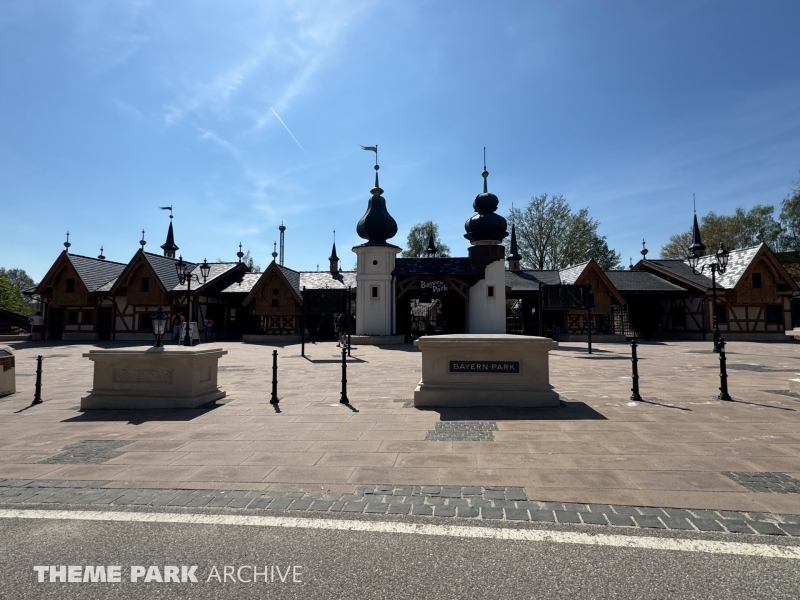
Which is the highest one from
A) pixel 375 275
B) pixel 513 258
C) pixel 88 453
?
pixel 513 258

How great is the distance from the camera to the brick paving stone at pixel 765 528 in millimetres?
3371

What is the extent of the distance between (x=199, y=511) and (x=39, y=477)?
238 cm

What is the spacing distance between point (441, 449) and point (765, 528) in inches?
125

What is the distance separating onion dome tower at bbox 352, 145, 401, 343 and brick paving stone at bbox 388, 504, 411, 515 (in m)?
24.6

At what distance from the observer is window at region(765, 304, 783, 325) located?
32.3 meters

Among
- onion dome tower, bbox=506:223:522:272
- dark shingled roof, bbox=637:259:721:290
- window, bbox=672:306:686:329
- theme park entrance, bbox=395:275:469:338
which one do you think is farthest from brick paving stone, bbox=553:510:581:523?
onion dome tower, bbox=506:223:522:272

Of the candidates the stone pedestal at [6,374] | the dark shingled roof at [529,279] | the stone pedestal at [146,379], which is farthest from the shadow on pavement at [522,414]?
the dark shingled roof at [529,279]

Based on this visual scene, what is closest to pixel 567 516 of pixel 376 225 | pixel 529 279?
pixel 376 225

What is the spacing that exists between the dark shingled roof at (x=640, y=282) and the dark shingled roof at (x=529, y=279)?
4665mm

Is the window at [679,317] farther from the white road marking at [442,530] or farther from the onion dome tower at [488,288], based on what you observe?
the white road marking at [442,530]

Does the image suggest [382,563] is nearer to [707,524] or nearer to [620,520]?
[620,520]

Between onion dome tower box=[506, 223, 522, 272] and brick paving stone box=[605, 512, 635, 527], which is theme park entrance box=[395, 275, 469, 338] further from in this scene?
brick paving stone box=[605, 512, 635, 527]

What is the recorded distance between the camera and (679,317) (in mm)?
34750

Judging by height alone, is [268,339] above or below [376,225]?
below
